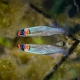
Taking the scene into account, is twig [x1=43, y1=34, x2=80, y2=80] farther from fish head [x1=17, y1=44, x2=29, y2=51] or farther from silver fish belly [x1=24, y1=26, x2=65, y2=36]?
fish head [x1=17, y1=44, x2=29, y2=51]

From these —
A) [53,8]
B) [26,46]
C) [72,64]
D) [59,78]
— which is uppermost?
[53,8]

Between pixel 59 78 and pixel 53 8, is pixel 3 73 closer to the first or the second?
pixel 59 78

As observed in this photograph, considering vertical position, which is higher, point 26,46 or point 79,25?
point 79,25

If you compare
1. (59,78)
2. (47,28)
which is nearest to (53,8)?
(47,28)

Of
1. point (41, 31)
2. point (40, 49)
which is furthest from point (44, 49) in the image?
point (41, 31)

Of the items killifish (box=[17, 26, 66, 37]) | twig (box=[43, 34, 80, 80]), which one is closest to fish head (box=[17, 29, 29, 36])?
killifish (box=[17, 26, 66, 37])

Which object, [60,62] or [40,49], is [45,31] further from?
[60,62]
